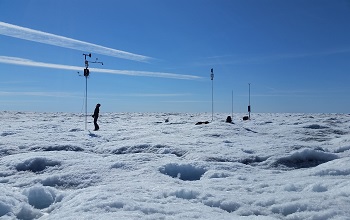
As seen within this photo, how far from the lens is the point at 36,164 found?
26.1 ft

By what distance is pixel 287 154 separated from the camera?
9.10 m

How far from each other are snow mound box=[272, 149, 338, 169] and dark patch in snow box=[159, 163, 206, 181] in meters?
2.48

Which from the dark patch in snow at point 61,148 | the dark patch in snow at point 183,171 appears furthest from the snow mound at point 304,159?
the dark patch in snow at point 61,148

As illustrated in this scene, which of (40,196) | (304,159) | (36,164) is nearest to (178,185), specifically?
(40,196)

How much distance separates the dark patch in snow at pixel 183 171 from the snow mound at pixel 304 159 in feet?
8.13

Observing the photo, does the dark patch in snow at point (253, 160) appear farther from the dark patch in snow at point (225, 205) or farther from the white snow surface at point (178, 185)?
the dark patch in snow at point (225, 205)

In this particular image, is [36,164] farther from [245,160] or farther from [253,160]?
[253,160]

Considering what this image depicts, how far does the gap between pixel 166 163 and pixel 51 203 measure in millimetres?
3070

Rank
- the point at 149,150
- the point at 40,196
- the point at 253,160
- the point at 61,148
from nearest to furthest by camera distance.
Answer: the point at 40,196 < the point at 253,160 < the point at 149,150 < the point at 61,148

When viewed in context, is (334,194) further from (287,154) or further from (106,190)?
(287,154)

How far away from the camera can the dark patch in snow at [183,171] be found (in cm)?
708

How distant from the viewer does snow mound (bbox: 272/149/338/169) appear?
27.5 feet

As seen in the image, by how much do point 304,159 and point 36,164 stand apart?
7357 millimetres

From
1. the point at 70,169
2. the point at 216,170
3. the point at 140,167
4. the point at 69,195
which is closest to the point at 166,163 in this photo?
the point at 140,167
